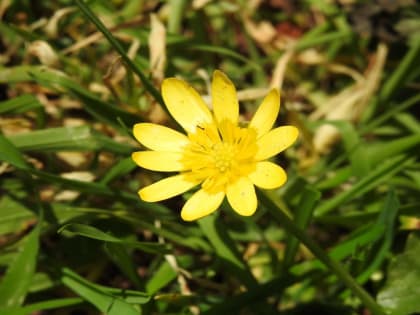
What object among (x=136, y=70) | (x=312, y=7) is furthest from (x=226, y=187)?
(x=312, y=7)

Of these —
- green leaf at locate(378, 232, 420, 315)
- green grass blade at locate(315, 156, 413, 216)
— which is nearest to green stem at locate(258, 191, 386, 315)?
green leaf at locate(378, 232, 420, 315)

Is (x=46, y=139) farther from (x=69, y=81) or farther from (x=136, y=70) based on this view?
(x=136, y=70)

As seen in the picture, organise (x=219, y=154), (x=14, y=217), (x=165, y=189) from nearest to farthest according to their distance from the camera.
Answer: (x=165, y=189) < (x=219, y=154) < (x=14, y=217)

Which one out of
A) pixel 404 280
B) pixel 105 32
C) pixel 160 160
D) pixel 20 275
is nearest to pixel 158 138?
pixel 160 160

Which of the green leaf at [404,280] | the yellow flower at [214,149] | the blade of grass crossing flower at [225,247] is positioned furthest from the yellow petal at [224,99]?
the green leaf at [404,280]

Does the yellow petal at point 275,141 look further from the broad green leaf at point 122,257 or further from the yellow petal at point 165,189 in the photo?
the broad green leaf at point 122,257

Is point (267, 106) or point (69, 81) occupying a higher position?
point (69, 81)

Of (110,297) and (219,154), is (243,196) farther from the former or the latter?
(110,297)
